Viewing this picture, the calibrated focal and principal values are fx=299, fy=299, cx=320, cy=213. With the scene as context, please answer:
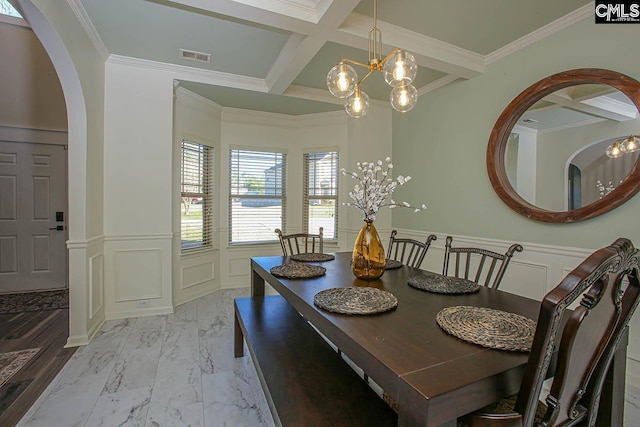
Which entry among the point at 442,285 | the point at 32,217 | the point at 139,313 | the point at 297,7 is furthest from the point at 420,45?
the point at 32,217

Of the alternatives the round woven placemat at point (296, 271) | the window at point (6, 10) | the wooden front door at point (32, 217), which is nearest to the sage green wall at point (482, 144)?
the round woven placemat at point (296, 271)

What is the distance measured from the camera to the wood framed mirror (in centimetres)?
213

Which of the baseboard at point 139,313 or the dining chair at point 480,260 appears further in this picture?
the baseboard at point 139,313

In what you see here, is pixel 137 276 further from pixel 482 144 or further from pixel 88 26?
pixel 482 144

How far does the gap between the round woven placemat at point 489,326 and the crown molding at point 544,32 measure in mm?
2547

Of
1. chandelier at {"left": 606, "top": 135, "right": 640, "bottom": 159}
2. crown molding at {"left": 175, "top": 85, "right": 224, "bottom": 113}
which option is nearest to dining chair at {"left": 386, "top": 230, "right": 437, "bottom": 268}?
chandelier at {"left": 606, "top": 135, "right": 640, "bottom": 159}

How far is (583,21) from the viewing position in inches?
91.7

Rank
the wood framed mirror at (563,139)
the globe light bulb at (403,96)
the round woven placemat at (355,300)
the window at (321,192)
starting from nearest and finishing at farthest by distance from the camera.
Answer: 1. the round woven placemat at (355,300)
2. the globe light bulb at (403,96)
3. the wood framed mirror at (563,139)
4. the window at (321,192)

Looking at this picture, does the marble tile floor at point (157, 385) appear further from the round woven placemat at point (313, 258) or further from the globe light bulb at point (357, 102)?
the globe light bulb at point (357, 102)

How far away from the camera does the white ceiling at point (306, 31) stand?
7.41 ft

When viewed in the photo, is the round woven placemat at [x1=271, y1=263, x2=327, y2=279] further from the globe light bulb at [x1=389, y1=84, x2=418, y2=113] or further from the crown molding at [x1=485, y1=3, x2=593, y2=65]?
the crown molding at [x1=485, y1=3, x2=593, y2=65]

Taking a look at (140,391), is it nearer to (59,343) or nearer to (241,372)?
(241,372)

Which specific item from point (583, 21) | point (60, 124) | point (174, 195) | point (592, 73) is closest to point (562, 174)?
point (592, 73)

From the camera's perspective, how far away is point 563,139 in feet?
8.36
